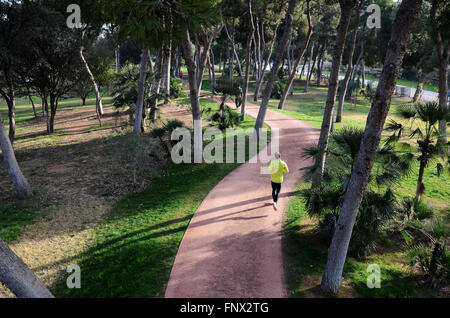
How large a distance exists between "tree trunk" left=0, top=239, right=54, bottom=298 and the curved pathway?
2.35m

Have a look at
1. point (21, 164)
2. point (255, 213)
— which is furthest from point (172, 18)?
point (21, 164)

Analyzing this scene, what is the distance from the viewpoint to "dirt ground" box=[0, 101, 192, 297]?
314 inches

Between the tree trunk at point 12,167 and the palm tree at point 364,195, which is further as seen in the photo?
the tree trunk at point 12,167

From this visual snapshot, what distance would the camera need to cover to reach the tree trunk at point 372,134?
4570 mm

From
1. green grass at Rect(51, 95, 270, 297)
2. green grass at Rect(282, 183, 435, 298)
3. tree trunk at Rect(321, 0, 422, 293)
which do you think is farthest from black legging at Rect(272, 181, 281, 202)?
tree trunk at Rect(321, 0, 422, 293)

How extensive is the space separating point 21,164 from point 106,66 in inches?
537

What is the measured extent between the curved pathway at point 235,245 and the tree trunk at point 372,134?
1.16 meters

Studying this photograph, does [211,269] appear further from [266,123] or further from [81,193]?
[266,123]

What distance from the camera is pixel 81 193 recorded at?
11.4m

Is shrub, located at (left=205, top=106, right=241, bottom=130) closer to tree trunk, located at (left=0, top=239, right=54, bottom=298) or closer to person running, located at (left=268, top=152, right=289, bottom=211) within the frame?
person running, located at (left=268, top=152, right=289, bottom=211)

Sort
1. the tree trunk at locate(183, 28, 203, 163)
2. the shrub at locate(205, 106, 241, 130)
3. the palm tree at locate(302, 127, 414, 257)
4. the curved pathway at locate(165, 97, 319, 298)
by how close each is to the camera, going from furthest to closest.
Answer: the shrub at locate(205, 106, 241, 130), the tree trunk at locate(183, 28, 203, 163), the palm tree at locate(302, 127, 414, 257), the curved pathway at locate(165, 97, 319, 298)

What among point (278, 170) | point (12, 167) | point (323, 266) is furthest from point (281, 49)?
point (12, 167)

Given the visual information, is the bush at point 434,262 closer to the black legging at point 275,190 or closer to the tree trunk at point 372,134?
the tree trunk at point 372,134
